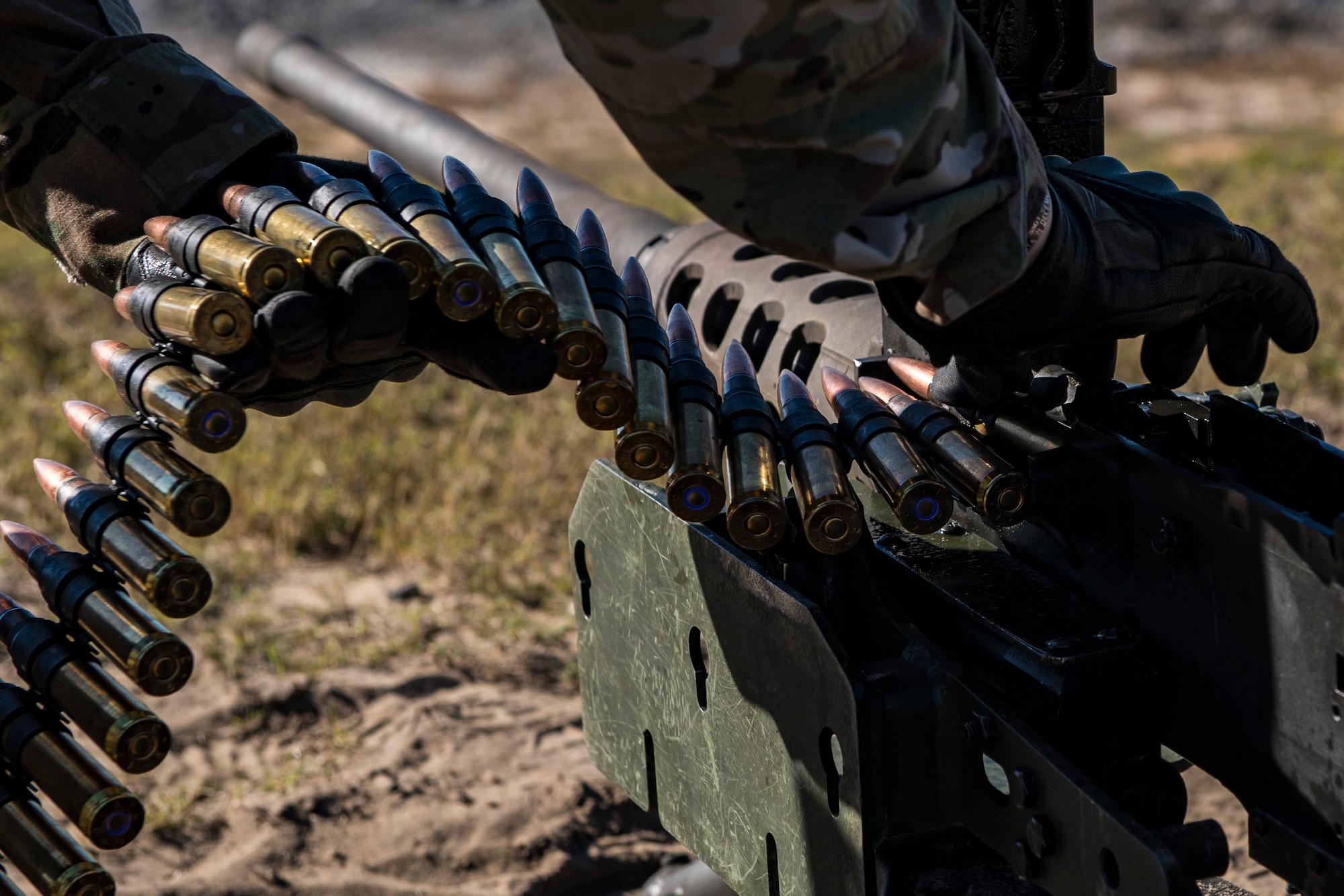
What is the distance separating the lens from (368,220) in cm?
183

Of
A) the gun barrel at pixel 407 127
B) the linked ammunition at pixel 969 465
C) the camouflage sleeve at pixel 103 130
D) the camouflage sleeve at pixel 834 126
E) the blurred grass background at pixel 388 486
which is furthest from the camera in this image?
the blurred grass background at pixel 388 486

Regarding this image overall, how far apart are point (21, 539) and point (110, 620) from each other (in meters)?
0.32

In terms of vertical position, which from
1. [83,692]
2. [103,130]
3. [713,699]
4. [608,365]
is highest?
[103,130]

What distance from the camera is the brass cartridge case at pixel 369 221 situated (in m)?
1.75

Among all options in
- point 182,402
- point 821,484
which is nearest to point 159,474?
point 182,402

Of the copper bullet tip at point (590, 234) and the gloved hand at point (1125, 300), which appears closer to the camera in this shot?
the gloved hand at point (1125, 300)

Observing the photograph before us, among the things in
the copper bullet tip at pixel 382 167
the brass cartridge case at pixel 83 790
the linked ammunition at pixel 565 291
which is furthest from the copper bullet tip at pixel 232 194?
the brass cartridge case at pixel 83 790

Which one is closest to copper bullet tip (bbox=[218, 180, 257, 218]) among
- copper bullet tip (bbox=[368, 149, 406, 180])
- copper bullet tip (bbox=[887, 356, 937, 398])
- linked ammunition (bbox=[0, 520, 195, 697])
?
copper bullet tip (bbox=[368, 149, 406, 180])

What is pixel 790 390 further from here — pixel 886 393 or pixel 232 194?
pixel 232 194

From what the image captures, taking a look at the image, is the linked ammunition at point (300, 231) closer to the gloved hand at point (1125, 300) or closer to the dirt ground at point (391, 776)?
the gloved hand at point (1125, 300)

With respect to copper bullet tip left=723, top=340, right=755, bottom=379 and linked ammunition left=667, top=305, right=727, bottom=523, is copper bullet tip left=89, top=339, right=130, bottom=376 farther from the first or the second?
copper bullet tip left=723, top=340, right=755, bottom=379

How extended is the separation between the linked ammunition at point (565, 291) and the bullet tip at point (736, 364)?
0.26 metres

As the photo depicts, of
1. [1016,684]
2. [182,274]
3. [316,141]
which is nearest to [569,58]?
[182,274]

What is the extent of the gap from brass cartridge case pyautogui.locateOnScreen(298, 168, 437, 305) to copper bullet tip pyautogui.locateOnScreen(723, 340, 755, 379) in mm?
515
